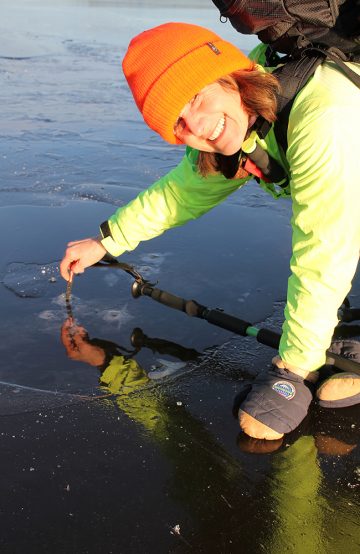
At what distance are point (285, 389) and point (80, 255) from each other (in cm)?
123

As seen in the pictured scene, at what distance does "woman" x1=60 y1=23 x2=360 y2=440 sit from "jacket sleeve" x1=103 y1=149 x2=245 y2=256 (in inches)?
20.1

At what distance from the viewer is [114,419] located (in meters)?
2.15

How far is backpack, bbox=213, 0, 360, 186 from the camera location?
2.02 metres

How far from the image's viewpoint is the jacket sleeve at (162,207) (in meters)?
2.76

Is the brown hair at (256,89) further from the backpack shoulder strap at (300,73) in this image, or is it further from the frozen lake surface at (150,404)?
the frozen lake surface at (150,404)

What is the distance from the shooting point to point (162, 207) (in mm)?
2850

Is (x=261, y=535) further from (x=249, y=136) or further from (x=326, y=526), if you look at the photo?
(x=249, y=136)

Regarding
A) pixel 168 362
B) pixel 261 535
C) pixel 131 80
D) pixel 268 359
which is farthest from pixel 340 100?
pixel 261 535

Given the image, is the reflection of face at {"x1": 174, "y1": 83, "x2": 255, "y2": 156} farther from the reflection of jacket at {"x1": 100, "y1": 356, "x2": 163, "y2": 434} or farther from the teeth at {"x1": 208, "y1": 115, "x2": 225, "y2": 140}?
Answer: the reflection of jacket at {"x1": 100, "y1": 356, "x2": 163, "y2": 434}

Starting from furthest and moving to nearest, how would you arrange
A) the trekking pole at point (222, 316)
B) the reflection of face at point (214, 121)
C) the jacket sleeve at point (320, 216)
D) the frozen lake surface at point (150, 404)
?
the trekking pole at point (222, 316) → the reflection of face at point (214, 121) → the jacket sleeve at point (320, 216) → the frozen lake surface at point (150, 404)

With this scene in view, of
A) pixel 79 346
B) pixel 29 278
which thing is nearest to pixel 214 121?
pixel 79 346

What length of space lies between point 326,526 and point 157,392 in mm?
864

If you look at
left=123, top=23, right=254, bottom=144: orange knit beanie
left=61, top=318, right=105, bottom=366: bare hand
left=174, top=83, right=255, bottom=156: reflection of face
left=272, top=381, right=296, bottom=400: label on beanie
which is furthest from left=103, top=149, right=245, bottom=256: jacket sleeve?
left=272, top=381, right=296, bottom=400: label on beanie

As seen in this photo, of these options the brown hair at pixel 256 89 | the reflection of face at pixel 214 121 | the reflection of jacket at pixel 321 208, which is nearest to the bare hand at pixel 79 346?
the reflection of jacket at pixel 321 208
